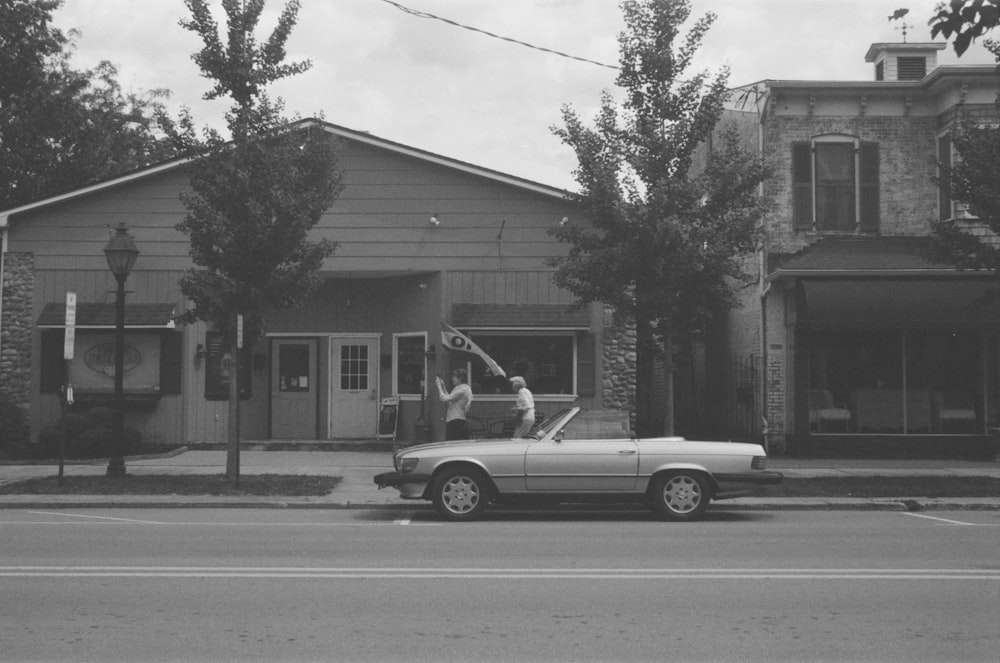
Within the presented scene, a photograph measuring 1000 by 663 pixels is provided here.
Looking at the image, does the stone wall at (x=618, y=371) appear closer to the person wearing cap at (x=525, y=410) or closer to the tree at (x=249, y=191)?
the person wearing cap at (x=525, y=410)

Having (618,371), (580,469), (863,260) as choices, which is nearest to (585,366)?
(618,371)

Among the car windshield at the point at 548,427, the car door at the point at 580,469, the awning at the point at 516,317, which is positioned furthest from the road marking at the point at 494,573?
the awning at the point at 516,317

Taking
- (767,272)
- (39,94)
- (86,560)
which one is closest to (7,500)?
(86,560)

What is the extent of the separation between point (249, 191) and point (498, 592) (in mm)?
9400

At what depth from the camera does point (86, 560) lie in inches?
383

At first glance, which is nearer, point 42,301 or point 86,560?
point 86,560

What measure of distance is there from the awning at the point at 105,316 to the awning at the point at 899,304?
39.5ft

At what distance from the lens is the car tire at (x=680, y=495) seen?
43.3ft

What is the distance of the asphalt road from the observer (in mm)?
6609

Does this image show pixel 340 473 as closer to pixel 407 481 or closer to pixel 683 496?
pixel 407 481

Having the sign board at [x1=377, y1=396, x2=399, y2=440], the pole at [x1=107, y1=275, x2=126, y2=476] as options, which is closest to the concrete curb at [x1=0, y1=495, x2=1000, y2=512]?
the pole at [x1=107, y1=275, x2=126, y2=476]

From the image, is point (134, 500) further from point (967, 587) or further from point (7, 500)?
point (967, 587)

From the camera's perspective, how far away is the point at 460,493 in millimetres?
13219

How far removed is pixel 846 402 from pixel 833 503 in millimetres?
7071
